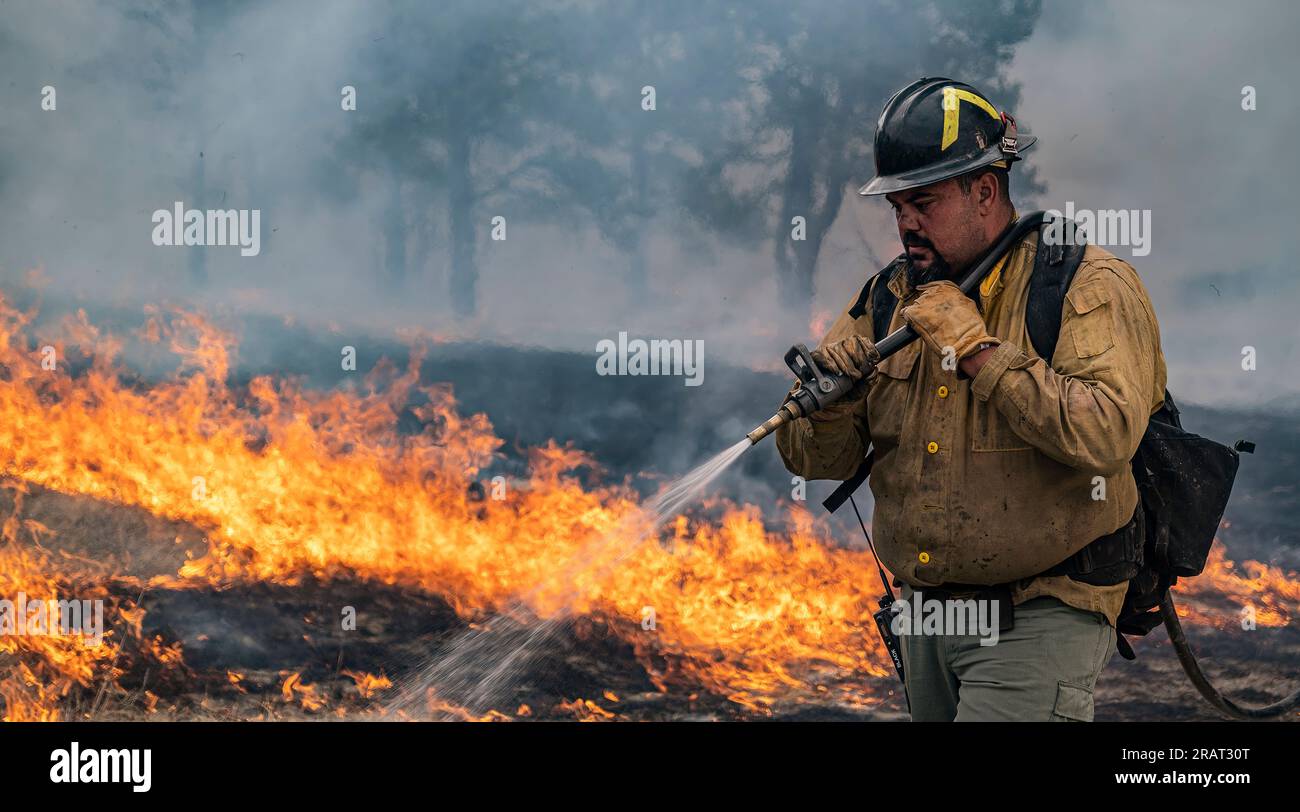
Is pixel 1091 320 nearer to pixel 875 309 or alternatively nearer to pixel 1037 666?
pixel 875 309

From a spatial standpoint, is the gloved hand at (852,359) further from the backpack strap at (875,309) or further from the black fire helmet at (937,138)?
the black fire helmet at (937,138)

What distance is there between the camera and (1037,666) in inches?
128

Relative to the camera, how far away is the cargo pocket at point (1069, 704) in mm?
3246

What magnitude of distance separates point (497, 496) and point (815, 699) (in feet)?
8.30

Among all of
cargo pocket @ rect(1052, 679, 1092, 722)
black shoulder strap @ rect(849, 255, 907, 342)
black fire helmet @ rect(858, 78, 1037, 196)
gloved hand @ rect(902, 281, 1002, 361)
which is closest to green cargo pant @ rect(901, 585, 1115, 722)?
cargo pocket @ rect(1052, 679, 1092, 722)

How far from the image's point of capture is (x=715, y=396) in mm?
8508

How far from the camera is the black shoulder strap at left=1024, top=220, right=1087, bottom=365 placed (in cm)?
325

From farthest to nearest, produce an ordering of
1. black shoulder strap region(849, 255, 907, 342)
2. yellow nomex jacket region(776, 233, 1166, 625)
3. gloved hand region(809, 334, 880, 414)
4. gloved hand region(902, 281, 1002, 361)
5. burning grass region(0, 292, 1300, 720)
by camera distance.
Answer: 1. burning grass region(0, 292, 1300, 720)
2. black shoulder strap region(849, 255, 907, 342)
3. gloved hand region(809, 334, 880, 414)
4. gloved hand region(902, 281, 1002, 361)
5. yellow nomex jacket region(776, 233, 1166, 625)

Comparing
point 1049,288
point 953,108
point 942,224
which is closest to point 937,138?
point 953,108

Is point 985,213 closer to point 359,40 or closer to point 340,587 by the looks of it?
point 340,587

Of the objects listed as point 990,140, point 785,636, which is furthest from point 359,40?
point 990,140

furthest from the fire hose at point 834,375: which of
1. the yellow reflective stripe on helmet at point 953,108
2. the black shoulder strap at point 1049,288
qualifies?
the yellow reflective stripe on helmet at point 953,108

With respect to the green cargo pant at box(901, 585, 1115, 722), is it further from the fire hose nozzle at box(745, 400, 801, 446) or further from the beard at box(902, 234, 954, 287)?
the beard at box(902, 234, 954, 287)

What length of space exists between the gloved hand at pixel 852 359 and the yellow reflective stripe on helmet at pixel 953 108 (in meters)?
0.66
